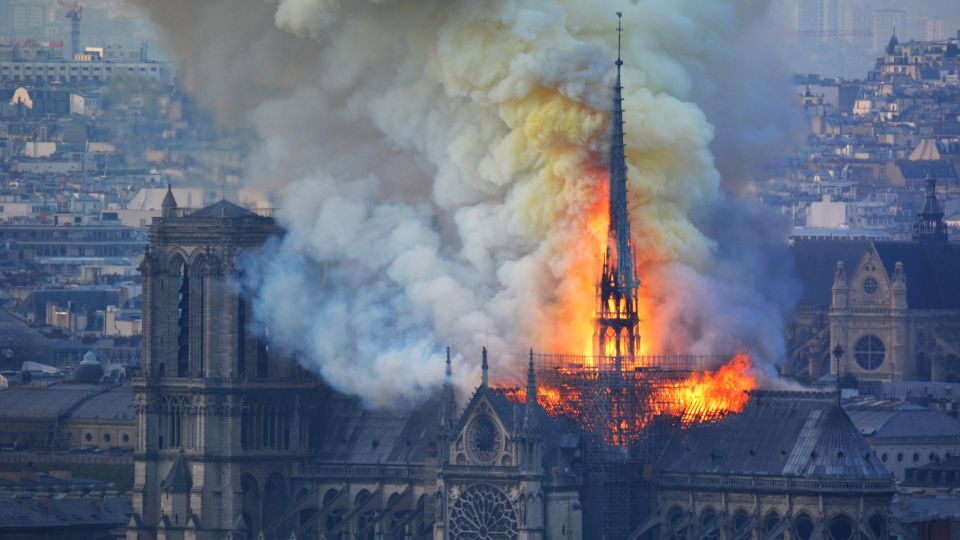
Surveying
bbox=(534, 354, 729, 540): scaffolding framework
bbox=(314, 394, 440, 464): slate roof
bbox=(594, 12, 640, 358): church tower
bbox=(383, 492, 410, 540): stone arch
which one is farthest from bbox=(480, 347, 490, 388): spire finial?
bbox=(383, 492, 410, 540): stone arch

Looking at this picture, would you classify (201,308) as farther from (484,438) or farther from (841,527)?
(841,527)

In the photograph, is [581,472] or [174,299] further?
[174,299]

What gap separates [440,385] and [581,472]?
8043mm

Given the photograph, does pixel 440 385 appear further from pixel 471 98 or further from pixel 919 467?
pixel 919 467

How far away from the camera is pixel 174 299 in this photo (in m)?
169

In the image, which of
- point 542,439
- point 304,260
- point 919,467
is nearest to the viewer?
point 542,439

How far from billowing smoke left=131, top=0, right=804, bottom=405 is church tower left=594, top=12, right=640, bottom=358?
876mm

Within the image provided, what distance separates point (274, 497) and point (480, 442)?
13.9 m

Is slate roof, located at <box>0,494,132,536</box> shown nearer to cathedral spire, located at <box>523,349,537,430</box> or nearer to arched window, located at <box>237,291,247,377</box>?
arched window, located at <box>237,291,247,377</box>

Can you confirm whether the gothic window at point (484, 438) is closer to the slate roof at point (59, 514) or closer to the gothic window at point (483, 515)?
the gothic window at point (483, 515)

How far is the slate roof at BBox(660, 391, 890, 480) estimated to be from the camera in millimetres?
152250

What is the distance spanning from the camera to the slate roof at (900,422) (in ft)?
605

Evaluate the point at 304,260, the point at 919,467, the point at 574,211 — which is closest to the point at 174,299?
the point at 304,260

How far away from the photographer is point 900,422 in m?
186
